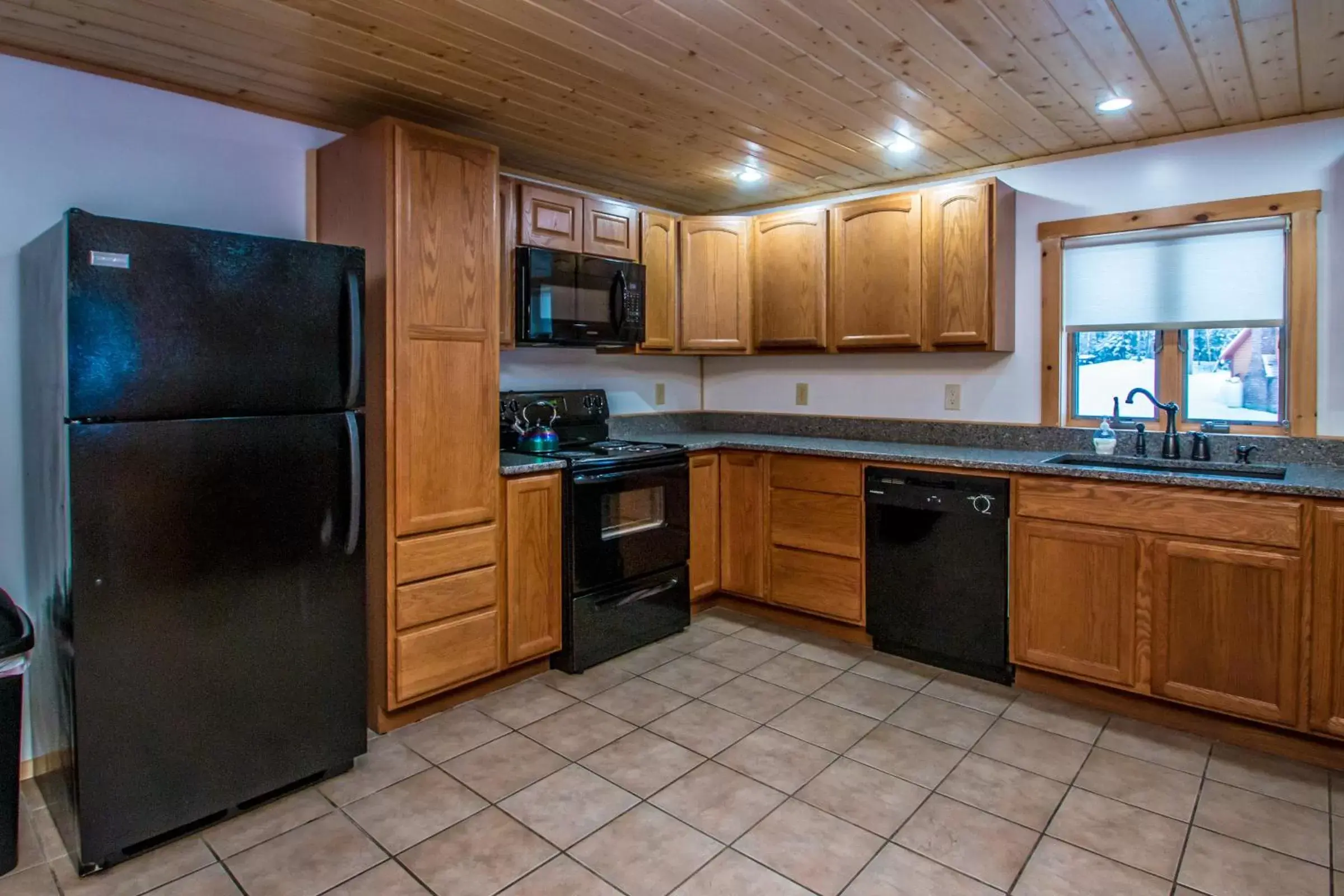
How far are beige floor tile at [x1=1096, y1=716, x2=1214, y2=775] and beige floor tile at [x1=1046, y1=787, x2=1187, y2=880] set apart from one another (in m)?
0.38

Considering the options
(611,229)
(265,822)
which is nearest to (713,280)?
(611,229)

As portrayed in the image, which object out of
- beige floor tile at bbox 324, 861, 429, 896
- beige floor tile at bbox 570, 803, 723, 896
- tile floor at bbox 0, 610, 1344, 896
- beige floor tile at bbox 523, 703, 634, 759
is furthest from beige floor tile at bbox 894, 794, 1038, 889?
beige floor tile at bbox 324, 861, 429, 896

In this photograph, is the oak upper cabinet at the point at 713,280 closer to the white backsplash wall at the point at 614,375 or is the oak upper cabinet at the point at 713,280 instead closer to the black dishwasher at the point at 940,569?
the white backsplash wall at the point at 614,375

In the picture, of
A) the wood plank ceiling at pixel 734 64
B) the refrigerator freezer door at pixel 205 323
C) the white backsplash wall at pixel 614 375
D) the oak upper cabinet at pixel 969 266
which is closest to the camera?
the refrigerator freezer door at pixel 205 323

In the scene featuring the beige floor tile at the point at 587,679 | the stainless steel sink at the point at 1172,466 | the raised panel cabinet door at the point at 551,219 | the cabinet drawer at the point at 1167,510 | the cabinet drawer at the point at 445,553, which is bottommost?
the beige floor tile at the point at 587,679

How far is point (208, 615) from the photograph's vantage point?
208 cm

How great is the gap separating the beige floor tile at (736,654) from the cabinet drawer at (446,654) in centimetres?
98

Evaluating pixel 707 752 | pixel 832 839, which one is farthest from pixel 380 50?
pixel 832 839

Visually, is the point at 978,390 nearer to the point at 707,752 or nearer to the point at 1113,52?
the point at 1113,52

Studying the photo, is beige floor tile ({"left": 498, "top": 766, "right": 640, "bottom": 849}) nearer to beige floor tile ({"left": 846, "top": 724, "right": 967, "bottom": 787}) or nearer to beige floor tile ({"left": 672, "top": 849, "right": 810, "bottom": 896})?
beige floor tile ({"left": 672, "top": 849, "right": 810, "bottom": 896})

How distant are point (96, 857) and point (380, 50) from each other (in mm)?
2319

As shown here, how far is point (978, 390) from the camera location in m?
3.71

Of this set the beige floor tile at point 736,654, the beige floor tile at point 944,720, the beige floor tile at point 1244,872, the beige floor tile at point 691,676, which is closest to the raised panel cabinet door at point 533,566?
the beige floor tile at point 691,676

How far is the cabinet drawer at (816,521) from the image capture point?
3531 millimetres
